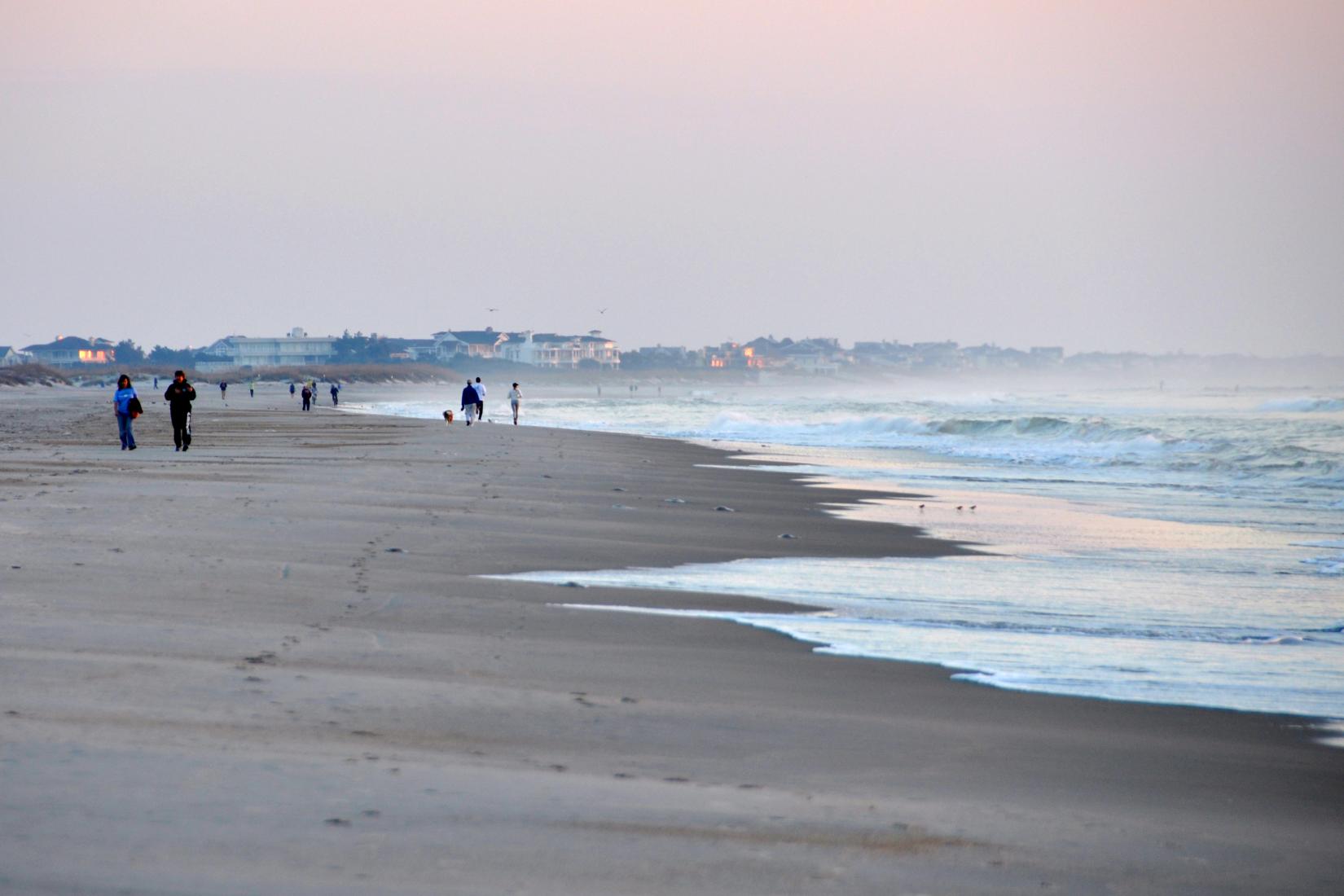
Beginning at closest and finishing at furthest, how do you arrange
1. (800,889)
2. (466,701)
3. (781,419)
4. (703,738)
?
(800,889) → (703,738) → (466,701) → (781,419)

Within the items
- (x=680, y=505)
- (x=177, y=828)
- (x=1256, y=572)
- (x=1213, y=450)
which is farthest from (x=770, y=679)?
(x=1213, y=450)

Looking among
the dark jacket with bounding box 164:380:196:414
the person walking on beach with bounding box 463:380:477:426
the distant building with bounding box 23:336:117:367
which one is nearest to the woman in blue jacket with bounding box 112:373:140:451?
the dark jacket with bounding box 164:380:196:414

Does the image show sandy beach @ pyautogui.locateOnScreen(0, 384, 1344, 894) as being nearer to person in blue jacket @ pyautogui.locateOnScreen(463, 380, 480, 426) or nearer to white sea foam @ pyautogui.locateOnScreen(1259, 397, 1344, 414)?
person in blue jacket @ pyautogui.locateOnScreen(463, 380, 480, 426)

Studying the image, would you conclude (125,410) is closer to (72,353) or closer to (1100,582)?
(1100,582)

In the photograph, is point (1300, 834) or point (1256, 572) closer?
point (1300, 834)

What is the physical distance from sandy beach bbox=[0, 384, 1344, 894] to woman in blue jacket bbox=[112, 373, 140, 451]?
11.1 metres

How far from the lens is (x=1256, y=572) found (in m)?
9.68

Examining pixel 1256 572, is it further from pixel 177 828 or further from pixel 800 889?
pixel 177 828

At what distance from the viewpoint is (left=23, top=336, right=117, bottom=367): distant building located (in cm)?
18300

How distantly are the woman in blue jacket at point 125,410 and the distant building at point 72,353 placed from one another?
579ft

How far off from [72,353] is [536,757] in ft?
657

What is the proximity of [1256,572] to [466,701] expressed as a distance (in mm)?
7136

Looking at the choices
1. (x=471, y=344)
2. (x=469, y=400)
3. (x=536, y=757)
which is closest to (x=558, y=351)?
(x=471, y=344)

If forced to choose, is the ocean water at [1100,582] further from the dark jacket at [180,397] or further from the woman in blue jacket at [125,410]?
the woman in blue jacket at [125,410]
